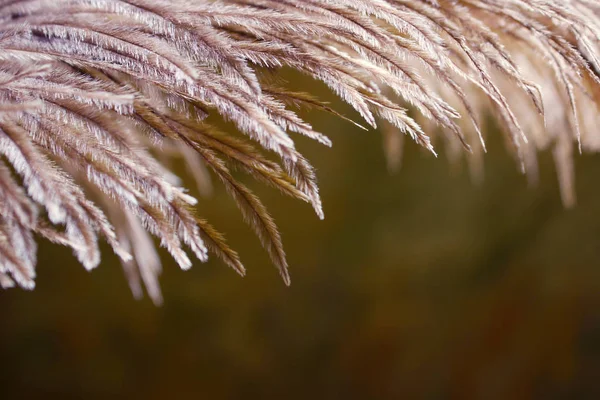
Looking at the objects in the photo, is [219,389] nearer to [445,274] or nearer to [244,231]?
[244,231]

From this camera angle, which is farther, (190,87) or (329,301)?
(329,301)

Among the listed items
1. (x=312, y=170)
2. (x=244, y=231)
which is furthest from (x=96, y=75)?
(x=244, y=231)

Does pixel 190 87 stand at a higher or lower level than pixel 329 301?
higher

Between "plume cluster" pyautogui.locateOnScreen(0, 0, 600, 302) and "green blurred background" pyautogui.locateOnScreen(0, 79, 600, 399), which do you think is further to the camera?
"green blurred background" pyautogui.locateOnScreen(0, 79, 600, 399)

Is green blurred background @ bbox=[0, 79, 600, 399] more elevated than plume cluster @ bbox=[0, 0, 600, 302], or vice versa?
plume cluster @ bbox=[0, 0, 600, 302]

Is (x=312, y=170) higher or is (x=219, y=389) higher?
(x=312, y=170)
